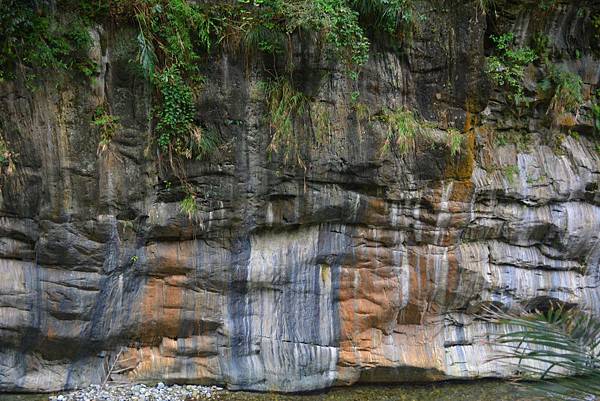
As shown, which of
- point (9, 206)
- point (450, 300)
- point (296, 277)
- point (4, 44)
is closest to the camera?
point (4, 44)

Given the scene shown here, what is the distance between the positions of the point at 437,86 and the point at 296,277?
312 centimetres

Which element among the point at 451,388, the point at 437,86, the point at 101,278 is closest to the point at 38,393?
the point at 101,278

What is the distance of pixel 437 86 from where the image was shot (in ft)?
21.2

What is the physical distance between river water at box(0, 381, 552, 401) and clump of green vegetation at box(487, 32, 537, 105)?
4052 millimetres

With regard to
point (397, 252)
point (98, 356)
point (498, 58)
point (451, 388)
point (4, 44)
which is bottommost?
point (451, 388)

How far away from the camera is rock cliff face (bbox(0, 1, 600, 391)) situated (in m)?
5.55

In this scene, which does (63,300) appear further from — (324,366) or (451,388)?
(451,388)

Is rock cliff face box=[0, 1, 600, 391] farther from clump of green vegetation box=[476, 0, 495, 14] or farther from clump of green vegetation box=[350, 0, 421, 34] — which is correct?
clump of green vegetation box=[350, 0, 421, 34]

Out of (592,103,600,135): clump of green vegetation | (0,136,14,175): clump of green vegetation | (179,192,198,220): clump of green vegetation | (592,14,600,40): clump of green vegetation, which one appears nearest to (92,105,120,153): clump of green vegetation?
(0,136,14,175): clump of green vegetation

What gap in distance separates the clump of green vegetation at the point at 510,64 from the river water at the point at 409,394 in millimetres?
4052

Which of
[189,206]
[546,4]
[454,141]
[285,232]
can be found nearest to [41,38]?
[189,206]

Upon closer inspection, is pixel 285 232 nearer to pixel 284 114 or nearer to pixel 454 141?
pixel 284 114

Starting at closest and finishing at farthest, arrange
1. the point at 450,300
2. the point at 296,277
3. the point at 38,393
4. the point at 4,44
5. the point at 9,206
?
the point at 4,44, the point at 9,206, the point at 38,393, the point at 296,277, the point at 450,300

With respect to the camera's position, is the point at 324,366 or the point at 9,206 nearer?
the point at 9,206
